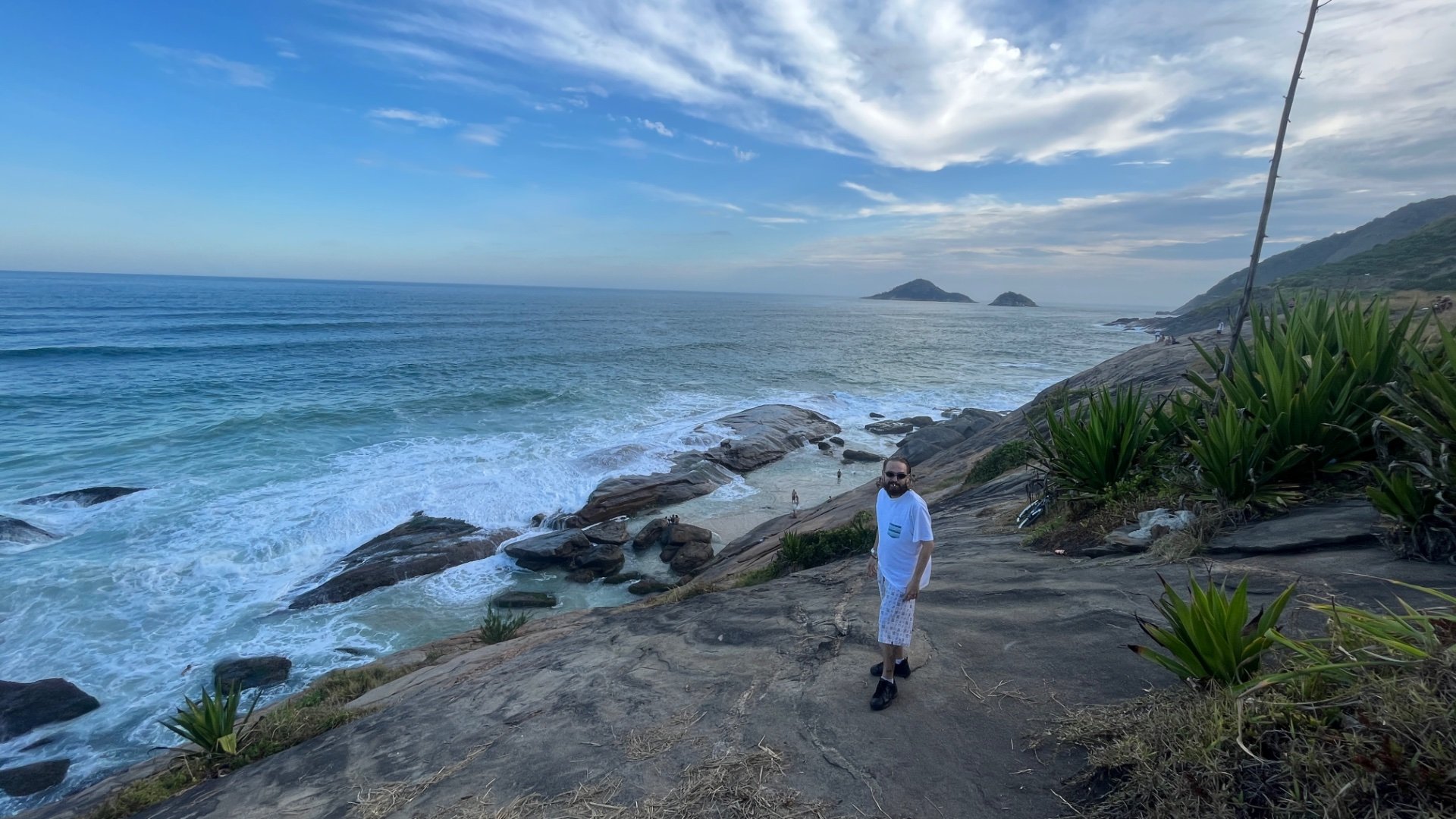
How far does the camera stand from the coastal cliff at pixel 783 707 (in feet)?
11.6

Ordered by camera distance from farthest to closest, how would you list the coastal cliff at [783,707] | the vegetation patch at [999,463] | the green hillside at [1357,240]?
1. the green hillside at [1357,240]
2. the vegetation patch at [999,463]
3. the coastal cliff at [783,707]

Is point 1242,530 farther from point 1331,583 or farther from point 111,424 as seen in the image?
point 111,424

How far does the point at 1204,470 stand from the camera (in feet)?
18.6

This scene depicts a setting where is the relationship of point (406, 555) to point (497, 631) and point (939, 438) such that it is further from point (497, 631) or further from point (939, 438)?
point (939, 438)

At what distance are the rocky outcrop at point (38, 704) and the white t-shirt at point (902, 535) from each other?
13.1m

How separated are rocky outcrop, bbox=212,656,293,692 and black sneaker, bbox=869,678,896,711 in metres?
11.3

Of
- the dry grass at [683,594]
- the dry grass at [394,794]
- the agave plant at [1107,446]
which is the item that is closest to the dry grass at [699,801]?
the dry grass at [394,794]

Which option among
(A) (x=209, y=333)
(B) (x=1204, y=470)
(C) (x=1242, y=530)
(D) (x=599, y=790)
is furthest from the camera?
(A) (x=209, y=333)

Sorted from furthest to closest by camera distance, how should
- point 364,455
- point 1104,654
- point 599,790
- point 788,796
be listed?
point 364,455 < point 1104,654 < point 599,790 < point 788,796

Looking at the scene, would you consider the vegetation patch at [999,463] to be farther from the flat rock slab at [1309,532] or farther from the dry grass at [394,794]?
the dry grass at [394,794]

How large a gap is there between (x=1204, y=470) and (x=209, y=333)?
2540 inches

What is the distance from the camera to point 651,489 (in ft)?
65.4

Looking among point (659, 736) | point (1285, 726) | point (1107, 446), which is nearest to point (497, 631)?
Answer: point (659, 736)

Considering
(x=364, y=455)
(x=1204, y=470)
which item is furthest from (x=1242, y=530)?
(x=364, y=455)
